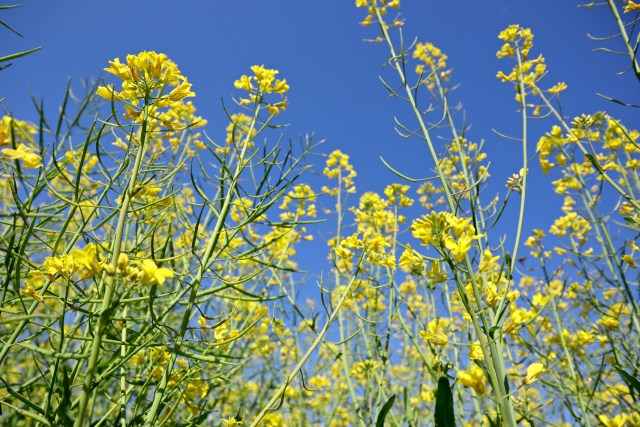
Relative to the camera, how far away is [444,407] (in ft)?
3.54

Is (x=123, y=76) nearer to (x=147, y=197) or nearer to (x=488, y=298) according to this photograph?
(x=147, y=197)

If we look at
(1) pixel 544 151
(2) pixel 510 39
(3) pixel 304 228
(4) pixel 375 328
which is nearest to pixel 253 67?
(3) pixel 304 228

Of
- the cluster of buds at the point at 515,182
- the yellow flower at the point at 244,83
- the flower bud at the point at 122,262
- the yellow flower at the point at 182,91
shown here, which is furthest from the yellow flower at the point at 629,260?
the flower bud at the point at 122,262

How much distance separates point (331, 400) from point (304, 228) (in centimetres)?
336

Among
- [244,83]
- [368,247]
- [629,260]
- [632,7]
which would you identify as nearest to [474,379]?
[368,247]

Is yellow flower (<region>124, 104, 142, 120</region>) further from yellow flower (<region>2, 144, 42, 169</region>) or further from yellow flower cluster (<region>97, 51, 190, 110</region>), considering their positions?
yellow flower (<region>2, 144, 42, 169</region>)

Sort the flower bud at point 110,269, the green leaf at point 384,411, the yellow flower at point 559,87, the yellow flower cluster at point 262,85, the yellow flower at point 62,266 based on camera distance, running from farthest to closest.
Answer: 1. the yellow flower at point 559,87
2. the yellow flower cluster at point 262,85
3. the green leaf at point 384,411
4. the yellow flower at point 62,266
5. the flower bud at point 110,269

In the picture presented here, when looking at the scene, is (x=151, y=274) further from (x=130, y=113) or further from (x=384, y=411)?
(x=384, y=411)

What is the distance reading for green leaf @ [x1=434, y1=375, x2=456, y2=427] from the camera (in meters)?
1.07

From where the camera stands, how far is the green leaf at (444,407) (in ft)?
3.52

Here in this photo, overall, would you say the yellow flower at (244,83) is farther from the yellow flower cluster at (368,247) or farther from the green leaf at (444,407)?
the green leaf at (444,407)

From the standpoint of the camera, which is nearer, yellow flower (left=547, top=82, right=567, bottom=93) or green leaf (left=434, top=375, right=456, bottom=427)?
green leaf (left=434, top=375, right=456, bottom=427)

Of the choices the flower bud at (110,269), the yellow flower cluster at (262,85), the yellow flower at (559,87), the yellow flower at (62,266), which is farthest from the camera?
the yellow flower at (559,87)

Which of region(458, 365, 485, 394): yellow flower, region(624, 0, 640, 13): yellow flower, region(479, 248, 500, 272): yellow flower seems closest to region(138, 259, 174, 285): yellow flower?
region(458, 365, 485, 394): yellow flower
